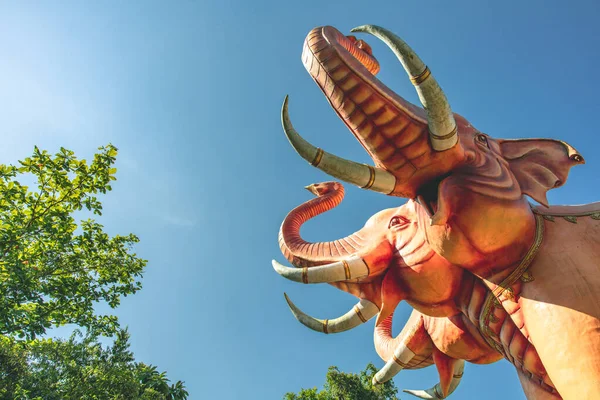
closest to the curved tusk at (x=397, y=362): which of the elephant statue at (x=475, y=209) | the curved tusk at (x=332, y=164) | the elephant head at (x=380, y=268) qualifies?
the elephant head at (x=380, y=268)

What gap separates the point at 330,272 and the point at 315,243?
83cm

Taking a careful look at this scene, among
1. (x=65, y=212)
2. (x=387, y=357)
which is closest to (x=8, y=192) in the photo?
(x=65, y=212)

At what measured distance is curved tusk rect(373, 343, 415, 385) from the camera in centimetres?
524

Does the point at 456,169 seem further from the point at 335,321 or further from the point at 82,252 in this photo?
the point at 82,252

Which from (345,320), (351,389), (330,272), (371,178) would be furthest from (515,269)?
(351,389)

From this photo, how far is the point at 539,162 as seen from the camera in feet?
14.4

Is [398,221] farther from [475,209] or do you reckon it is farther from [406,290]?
[475,209]

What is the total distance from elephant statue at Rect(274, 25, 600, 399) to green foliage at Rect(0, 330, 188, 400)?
7274mm

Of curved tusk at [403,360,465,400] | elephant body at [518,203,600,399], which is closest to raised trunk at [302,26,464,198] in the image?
elephant body at [518,203,600,399]

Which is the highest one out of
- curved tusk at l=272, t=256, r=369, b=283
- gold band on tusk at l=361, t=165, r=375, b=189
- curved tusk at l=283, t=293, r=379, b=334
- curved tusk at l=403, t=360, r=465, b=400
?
gold band on tusk at l=361, t=165, r=375, b=189

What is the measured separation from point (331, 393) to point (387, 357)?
43.2ft

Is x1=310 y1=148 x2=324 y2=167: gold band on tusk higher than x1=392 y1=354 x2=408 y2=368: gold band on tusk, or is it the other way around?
x1=310 y1=148 x2=324 y2=167: gold band on tusk

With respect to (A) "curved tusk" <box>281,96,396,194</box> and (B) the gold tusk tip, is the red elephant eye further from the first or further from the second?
(B) the gold tusk tip

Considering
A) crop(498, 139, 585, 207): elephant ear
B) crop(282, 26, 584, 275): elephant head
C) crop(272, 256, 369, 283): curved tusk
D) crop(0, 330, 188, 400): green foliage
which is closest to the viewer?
crop(282, 26, 584, 275): elephant head
